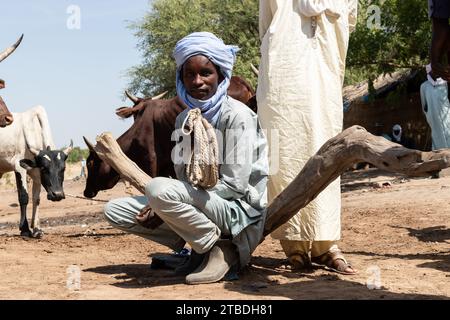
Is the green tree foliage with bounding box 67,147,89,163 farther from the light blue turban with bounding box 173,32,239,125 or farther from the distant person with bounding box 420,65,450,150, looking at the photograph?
the light blue turban with bounding box 173,32,239,125

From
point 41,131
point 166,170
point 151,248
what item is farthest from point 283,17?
point 41,131

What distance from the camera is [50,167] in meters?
8.78

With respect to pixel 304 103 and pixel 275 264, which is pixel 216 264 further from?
pixel 304 103

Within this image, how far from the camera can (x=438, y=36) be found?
374 cm

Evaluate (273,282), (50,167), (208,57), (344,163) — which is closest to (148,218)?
(273,282)

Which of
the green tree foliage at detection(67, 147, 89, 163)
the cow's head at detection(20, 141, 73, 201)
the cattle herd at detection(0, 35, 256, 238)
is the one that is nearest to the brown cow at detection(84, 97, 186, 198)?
the cattle herd at detection(0, 35, 256, 238)

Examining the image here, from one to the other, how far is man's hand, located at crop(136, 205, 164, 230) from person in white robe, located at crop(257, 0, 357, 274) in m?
0.83

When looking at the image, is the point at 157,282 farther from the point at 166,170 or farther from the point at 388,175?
the point at 388,175

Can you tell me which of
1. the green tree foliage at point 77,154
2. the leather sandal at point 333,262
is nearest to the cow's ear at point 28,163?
the leather sandal at point 333,262

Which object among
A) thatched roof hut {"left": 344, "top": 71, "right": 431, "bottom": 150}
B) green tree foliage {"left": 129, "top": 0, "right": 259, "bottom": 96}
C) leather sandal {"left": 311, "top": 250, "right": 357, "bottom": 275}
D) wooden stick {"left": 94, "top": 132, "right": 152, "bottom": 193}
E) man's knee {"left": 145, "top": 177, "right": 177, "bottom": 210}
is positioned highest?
green tree foliage {"left": 129, "top": 0, "right": 259, "bottom": 96}

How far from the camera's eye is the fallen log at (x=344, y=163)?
375 centimetres

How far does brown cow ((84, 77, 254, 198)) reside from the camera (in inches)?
328

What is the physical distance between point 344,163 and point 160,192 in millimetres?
1097

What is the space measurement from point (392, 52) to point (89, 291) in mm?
9897
